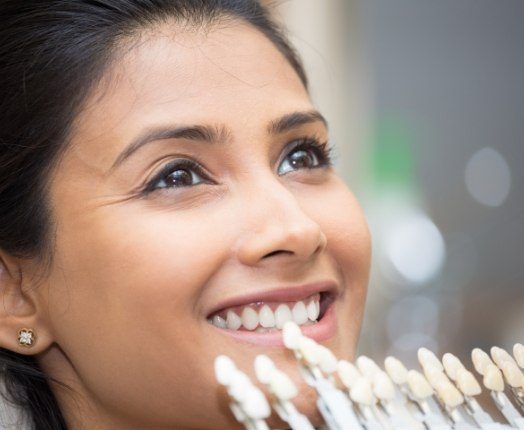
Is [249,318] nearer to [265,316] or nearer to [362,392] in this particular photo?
[265,316]

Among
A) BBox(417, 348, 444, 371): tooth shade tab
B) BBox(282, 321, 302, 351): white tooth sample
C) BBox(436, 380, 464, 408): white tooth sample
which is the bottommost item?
BBox(436, 380, 464, 408): white tooth sample

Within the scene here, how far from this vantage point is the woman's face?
98 cm

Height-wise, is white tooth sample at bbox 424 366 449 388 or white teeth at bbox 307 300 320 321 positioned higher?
white teeth at bbox 307 300 320 321

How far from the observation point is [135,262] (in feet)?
3.23

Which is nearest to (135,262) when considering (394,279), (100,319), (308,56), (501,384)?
(100,319)

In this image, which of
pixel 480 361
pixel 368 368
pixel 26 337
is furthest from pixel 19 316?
pixel 480 361

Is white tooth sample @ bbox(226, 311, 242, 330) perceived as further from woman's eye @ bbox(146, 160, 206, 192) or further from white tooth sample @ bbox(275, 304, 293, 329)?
woman's eye @ bbox(146, 160, 206, 192)

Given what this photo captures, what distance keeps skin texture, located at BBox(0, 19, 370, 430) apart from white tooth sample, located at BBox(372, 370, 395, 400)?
13cm

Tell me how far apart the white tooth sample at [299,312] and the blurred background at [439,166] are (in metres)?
1.90

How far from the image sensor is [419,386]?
902mm

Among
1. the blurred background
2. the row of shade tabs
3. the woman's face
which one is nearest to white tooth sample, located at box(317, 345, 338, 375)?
the row of shade tabs

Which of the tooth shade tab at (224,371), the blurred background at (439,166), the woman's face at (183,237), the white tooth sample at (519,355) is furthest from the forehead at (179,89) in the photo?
the blurred background at (439,166)

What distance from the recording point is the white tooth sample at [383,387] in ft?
2.85

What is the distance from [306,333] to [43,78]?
48 cm
